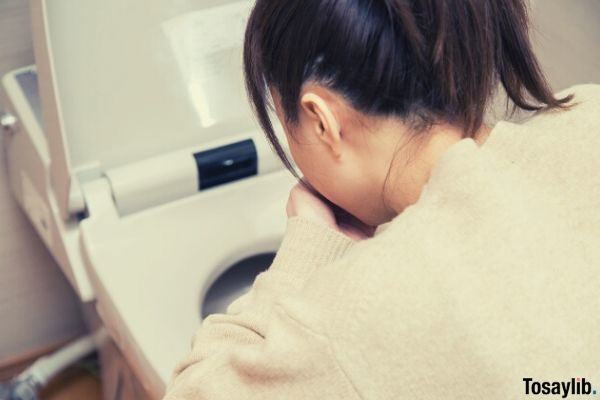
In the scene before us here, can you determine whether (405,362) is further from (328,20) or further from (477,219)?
(328,20)

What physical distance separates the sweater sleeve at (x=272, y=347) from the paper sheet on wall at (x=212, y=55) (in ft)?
0.98

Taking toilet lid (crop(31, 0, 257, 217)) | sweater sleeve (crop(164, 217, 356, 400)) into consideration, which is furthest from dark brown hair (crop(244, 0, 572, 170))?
toilet lid (crop(31, 0, 257, 217))

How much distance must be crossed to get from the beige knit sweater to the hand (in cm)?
17

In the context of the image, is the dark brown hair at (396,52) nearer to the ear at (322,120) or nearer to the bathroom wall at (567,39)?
the ear at (322,120)

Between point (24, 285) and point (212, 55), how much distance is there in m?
0.50

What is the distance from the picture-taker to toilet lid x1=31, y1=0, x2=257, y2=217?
781 millimetres

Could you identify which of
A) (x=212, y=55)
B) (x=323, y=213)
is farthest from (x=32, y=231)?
(x=323, y=213)

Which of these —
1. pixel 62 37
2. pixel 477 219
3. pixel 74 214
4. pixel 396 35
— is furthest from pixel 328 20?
pixel 74 214

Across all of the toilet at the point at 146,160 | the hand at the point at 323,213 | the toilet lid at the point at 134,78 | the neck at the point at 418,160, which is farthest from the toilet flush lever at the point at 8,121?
the neck at the point at 418,160

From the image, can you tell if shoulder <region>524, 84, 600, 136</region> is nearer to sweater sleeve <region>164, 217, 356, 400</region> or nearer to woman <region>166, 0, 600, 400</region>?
woman <region>166, 0, 600, 400</region>

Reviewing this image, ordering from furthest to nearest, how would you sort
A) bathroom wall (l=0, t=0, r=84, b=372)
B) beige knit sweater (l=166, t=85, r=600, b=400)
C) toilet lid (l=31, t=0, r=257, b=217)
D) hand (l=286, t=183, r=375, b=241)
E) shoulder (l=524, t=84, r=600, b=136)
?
bathroom wall (l=0, t=0, r=84, b=372)
toilet lid (l=31, t=0, r=257, b=217)
hand (l=286, t=183, r=375, b=241)
shoulder (l=524, t=84, r=600, b=136)
beige knit sweater (l=166, t=85, r=600, b=400)

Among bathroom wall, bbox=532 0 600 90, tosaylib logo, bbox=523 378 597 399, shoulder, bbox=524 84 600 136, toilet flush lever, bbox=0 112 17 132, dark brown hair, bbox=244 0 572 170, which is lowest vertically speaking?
bathroom wall, bbox=532 0 600 90

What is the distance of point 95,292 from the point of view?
0.88 meters

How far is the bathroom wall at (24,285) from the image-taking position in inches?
36.6
